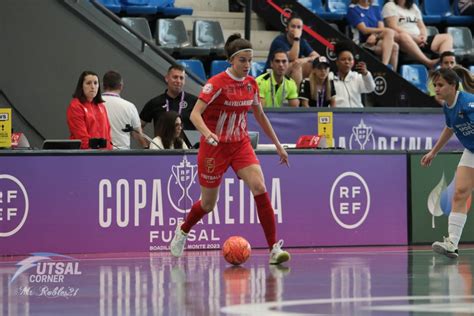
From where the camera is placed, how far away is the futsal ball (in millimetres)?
13148

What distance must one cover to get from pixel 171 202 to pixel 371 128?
3872 mm

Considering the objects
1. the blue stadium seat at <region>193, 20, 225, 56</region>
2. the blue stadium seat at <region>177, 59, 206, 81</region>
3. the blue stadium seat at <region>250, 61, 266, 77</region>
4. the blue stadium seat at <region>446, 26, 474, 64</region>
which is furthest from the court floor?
the blue stadium seat at <region>446, 26, 474, 64</region>

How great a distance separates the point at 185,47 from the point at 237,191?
5.02m

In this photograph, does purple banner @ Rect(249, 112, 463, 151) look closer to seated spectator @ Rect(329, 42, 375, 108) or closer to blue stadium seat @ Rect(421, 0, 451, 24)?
seated spectator @ Rect(329, 42, 375, 108)

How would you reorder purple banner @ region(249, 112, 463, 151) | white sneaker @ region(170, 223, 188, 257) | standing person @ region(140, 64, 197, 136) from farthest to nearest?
purple banner @ region(249, 112, 463, 151) → standing person @ region(140, 64, 197, 136) → white sneaker @ region(170, 223, 188, 257)

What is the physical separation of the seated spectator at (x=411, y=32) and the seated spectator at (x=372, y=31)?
236 mm

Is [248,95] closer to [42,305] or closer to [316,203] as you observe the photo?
[316,203]

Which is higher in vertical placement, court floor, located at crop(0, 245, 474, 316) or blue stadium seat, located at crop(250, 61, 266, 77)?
blue stadium seat, located at crop(250, 61, 266, 77)

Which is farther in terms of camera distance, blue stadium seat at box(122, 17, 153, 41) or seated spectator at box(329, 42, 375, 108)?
blue stadium seat at box(122, 17, 153, 41)

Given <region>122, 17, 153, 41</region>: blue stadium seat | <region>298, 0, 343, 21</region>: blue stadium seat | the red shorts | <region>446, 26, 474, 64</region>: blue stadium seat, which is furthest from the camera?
<region>446, 26, 474, 64</region>: blue stadium seat

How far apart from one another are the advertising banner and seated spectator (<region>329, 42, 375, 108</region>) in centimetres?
219

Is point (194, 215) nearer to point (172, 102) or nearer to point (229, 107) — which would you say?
point (229, 107)

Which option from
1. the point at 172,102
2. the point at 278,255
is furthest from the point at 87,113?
the point at 278,255

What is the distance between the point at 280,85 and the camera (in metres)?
17.8
